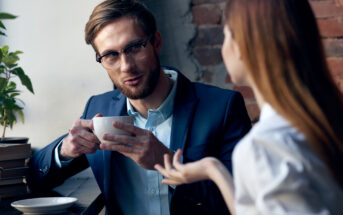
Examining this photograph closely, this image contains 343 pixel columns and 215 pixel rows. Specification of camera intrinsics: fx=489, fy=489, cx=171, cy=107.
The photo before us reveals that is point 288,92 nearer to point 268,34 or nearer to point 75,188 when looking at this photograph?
point 268,34

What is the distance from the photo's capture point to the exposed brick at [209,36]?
193 centimetres

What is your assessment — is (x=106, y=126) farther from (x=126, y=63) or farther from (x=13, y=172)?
(x=13, y=172)

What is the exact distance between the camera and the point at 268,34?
76 cm

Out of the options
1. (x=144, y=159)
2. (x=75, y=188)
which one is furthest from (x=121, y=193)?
(x=144, y=159)

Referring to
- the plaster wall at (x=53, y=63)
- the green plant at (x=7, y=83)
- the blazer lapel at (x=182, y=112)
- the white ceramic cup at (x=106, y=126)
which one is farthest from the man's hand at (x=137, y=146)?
the plaster wall at (x=53, y=63)

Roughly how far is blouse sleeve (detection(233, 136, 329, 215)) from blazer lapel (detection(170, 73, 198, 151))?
2.63ft

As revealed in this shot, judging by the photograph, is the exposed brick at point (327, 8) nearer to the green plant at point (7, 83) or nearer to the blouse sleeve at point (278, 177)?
the green plant at point (7, 83)

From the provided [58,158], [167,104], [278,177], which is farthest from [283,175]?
[58,158]

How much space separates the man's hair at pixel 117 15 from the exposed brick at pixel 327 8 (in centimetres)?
64

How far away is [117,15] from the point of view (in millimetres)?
1574

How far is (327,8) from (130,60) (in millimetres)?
808

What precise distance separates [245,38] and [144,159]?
1.63 ft

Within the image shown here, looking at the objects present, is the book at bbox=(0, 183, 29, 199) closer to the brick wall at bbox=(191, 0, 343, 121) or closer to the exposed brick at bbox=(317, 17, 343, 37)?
the brick wall at bbox=(191, 0, 343, 121)

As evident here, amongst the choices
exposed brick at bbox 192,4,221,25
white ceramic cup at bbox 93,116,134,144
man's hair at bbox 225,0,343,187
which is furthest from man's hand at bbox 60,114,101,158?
exposed brick at bbox 192,4,221,25
